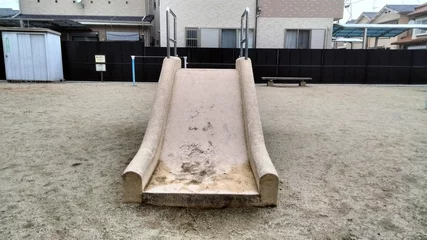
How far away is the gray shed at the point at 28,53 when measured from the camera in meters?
13.2

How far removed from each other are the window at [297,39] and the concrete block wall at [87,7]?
945 cm

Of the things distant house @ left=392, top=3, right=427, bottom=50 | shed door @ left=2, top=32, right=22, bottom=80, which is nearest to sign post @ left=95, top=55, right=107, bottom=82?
shed door @ left=2, top=32, right=22, bottom=80

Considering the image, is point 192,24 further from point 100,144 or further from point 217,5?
point 100,144

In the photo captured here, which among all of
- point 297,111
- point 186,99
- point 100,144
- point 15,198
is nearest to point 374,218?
point 186,99

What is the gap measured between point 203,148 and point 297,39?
565 inches

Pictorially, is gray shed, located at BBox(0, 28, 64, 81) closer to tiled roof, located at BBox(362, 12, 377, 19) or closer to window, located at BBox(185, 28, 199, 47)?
window, located at BBox(185, 28, 199, 47)

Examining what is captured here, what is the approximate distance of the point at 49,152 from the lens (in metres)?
4.55

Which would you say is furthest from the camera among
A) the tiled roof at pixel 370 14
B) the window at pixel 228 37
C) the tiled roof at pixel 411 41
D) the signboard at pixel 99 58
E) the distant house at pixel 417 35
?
the tiled roof at pixel 370 14

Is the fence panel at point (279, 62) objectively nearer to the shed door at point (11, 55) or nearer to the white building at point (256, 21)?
the white building at point (256, 21)

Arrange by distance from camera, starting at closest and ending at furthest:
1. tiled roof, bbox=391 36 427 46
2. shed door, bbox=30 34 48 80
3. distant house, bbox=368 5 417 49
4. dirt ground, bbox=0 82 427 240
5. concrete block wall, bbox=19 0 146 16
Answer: dirt ground, bbox=0 82 427 240 < shed door, bbox=30 34 48 80 < concrete block wall, bbox=19 0 146 16 < tiled roof, bbox=391 36 427 46 < distant house, bbox=368 5 417 49

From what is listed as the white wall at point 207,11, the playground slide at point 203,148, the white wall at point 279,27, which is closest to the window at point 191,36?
the white wall at point 207,11

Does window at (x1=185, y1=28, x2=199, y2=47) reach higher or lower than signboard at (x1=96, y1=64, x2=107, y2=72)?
higher

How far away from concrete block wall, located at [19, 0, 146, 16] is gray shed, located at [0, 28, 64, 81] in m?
7.56

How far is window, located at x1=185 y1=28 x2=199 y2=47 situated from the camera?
16609 millimetres
